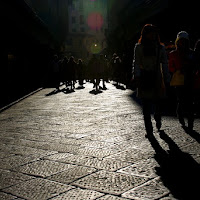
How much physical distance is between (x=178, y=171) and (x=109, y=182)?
0.70m

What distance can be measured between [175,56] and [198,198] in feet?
12.2

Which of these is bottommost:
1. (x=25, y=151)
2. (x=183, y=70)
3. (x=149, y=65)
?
(x=25, y=151)

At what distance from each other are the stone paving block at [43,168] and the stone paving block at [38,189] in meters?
0.24

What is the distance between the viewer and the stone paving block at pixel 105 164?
3.66 meters

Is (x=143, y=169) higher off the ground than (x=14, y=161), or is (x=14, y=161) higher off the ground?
(x=143, y=169)

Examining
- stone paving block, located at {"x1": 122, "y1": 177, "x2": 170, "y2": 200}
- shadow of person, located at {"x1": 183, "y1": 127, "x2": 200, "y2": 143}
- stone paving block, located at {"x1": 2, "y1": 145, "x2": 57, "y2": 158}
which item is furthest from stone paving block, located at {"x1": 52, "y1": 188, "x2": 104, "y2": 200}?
shadow of person, located at {"x1": 183, "y1": 127, "x2": 200, "y2": 143}

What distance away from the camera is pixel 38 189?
10.1 feet

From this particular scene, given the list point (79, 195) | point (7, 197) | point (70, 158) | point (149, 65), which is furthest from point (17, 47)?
point (79, 195)

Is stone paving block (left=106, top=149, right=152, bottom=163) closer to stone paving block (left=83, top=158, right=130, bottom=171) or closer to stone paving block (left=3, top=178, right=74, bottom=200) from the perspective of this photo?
stone paving block (left=83, top=158, right=130, bottom=171)

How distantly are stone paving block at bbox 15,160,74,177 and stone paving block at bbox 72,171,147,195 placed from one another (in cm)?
41

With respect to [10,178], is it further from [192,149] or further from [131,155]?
[192,149]

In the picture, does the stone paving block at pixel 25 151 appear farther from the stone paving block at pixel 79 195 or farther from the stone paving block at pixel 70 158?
the stone paving block at pixel 79 195

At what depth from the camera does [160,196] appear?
9.22 ft

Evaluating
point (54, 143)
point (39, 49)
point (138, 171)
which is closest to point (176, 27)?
point (54, 143)
